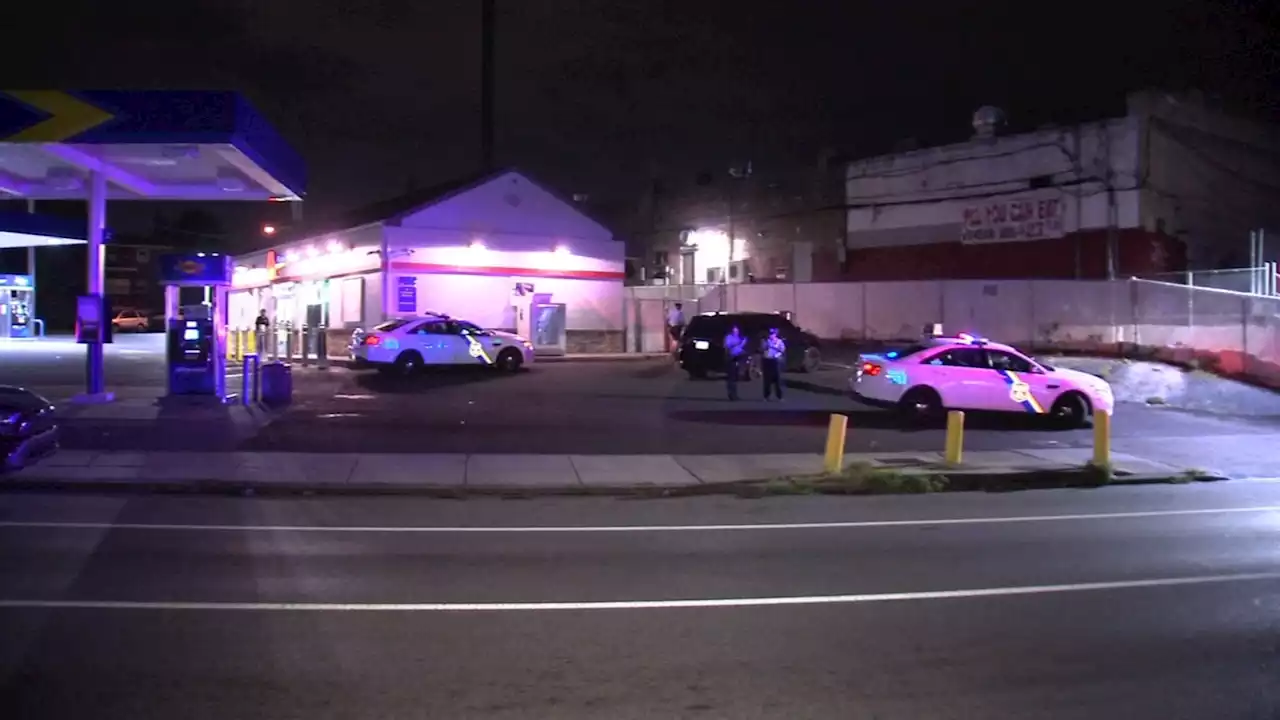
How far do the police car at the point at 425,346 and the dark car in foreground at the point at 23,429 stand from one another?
17.0 meters

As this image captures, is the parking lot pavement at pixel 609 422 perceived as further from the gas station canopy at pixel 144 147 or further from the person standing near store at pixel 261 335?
the person standing near store at pixel 261 335

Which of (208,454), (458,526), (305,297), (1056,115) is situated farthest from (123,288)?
(458,526)

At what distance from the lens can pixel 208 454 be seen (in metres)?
15.3

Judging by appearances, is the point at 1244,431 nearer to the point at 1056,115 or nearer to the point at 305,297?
the point at 1056,115

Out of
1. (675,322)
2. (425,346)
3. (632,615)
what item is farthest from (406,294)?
(632,615)

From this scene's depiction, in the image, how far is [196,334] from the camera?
21.4 m

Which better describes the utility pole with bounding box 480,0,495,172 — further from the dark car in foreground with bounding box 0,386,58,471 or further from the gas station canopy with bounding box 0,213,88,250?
the dark car in foreground with bounding box 0,386,58,471

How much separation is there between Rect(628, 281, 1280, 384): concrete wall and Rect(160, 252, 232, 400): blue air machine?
20.5 metres

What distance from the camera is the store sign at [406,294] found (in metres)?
36.2

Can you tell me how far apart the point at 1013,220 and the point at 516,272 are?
1670 cm

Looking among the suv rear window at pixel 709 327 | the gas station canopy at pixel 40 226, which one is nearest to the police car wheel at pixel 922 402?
the suv rear window at pixel 709 327

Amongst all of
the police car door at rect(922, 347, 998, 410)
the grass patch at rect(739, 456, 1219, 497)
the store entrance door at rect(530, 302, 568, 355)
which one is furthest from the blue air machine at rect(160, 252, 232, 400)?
the store entrance door at rect(530, 302, 568, 355)

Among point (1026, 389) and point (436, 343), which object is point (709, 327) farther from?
point (1026, 389)

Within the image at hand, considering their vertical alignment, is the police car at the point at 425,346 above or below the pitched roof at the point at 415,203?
below
